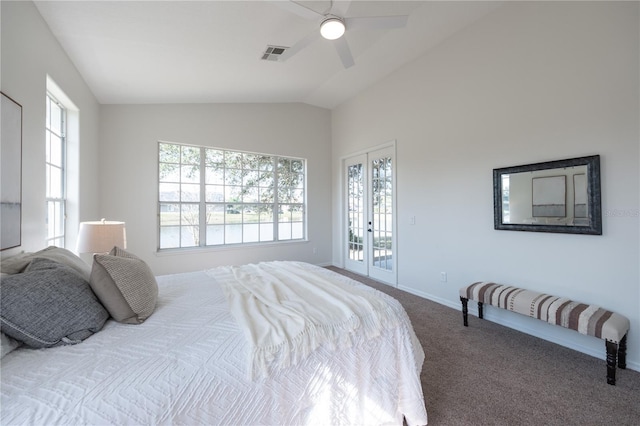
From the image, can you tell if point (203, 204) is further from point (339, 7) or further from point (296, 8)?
point (339, 7)

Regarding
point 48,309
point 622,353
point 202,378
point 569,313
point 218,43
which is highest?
point 218,43

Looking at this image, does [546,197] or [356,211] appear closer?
[546,197]

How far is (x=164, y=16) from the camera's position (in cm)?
223

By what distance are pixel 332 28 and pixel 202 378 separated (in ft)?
8.42

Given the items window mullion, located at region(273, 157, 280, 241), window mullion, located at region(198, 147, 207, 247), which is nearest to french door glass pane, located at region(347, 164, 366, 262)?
window mullion, located at region(273, 157, 280, 241)

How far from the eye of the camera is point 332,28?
2.27 meters

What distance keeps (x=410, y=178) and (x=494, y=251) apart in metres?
1.49

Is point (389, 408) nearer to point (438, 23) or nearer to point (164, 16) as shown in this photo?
point (164, 16)

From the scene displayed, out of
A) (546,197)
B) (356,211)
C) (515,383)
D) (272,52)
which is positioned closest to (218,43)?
(272,52)

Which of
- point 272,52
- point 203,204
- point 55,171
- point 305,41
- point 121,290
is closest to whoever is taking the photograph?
point 121,290

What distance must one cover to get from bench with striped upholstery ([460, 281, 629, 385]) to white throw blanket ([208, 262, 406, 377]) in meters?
1.53

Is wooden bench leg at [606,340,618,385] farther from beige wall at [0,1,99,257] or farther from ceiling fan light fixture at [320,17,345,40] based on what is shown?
beige wall at [0,1,99,257]

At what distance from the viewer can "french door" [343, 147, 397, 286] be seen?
4.40 metres

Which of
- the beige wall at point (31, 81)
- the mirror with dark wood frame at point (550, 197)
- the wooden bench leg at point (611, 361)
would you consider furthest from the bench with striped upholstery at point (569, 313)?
the beige wall at point (31, 81)
